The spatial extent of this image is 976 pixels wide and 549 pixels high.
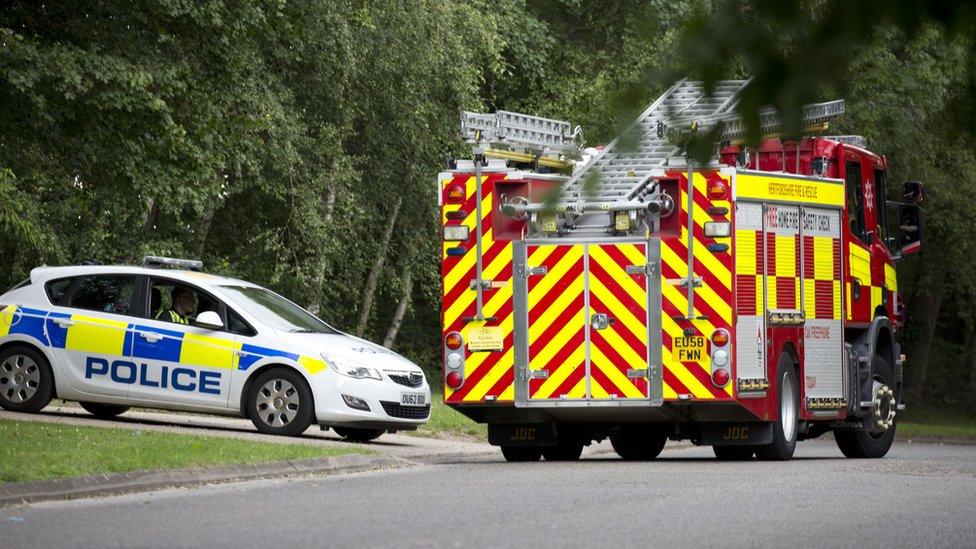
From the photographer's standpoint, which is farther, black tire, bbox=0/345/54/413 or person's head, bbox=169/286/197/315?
person's head, bbox=169/286/197/315

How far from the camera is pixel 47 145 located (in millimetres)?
20672

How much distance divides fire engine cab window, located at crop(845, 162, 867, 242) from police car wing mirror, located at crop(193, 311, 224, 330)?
6660 mm

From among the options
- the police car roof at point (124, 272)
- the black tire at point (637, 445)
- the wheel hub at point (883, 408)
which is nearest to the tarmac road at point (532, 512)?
the black tire at point (637, 445)

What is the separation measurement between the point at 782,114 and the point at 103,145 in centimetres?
1587

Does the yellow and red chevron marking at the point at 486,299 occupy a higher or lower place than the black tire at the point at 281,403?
higher

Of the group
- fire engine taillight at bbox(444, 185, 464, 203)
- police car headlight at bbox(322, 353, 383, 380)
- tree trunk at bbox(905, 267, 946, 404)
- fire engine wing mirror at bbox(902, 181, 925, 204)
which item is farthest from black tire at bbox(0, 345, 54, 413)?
tree trunk at bbox(905, 267, 946, 404)

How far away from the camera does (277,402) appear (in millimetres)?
17797

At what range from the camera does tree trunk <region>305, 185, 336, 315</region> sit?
2903 cm

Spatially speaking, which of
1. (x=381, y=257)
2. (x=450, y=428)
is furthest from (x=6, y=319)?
(x=381, y=257)

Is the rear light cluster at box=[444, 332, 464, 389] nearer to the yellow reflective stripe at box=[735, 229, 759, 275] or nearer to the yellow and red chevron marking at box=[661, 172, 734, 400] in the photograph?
the yellow and red chevron marking at box=[661, 172, 734, 400]

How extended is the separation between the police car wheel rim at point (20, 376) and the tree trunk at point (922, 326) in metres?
25.3

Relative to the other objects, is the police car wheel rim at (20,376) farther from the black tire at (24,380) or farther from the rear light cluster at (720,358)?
the rear light cluster at (720,358)

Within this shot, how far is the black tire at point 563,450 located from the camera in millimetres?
18516

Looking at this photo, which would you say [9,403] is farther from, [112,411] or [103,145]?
[103,145]
